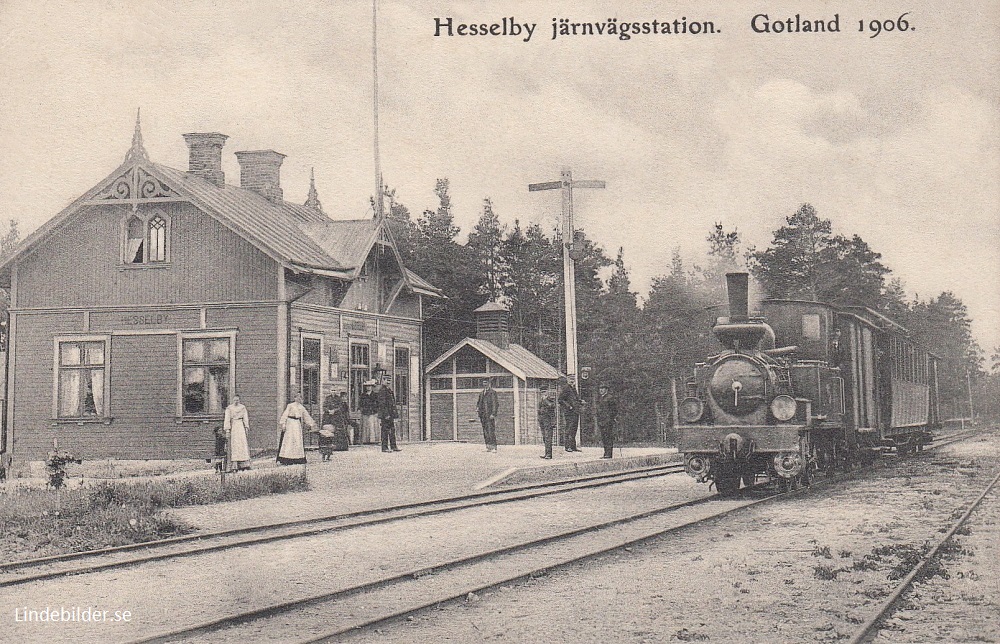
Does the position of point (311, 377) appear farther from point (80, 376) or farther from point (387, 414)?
point (80, 376)

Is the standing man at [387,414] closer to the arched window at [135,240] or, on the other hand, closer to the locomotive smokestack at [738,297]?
the arched window at [135,240]

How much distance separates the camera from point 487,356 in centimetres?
3136

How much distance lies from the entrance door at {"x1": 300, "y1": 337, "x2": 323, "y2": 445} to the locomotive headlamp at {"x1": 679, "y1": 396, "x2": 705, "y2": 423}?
10.5 m

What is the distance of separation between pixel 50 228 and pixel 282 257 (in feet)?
15.8

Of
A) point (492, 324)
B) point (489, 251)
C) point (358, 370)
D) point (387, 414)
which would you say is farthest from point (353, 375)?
point (489, 251)

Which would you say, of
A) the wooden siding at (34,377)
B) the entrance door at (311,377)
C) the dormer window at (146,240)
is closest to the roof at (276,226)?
the dormer window at (146,240)

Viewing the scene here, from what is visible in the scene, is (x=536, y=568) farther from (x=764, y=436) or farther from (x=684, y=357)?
(x=684, y=357)

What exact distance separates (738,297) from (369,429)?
12.9 meters

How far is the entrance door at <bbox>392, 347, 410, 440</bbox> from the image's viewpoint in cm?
2694

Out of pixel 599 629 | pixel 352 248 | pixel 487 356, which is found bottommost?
pixel 599 629

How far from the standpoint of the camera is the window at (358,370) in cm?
2503

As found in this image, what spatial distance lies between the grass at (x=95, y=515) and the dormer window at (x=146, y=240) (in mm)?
8356

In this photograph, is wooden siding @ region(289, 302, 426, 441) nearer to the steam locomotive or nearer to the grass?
the grass

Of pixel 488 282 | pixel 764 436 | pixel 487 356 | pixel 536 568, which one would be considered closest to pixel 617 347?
pixel 488 282
